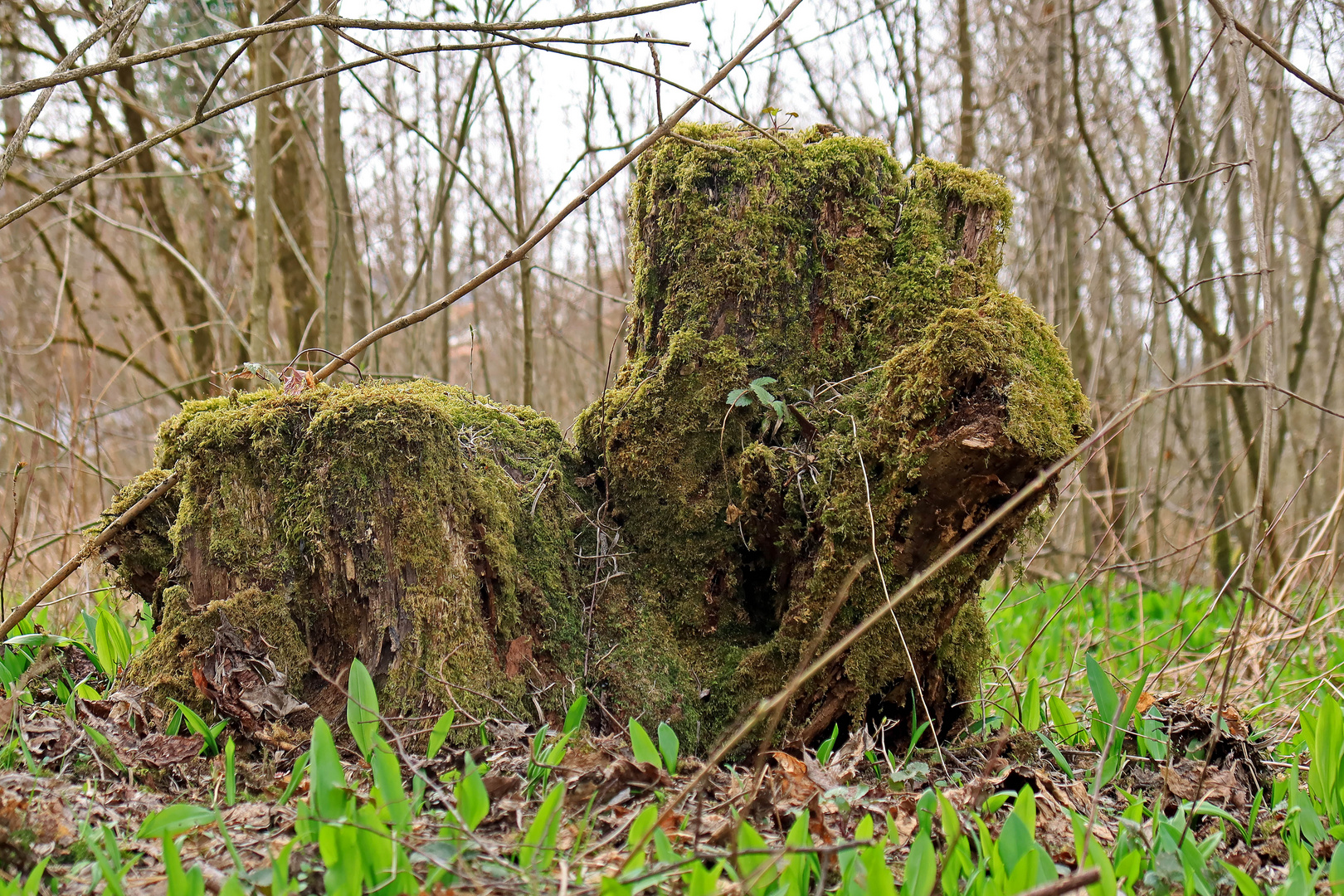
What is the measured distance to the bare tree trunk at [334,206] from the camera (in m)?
5.92

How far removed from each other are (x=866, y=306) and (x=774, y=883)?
69.5 inches

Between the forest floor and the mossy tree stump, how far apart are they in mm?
212

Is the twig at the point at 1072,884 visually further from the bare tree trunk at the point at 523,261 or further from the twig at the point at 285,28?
the bare tree trunk at the point at 523,261

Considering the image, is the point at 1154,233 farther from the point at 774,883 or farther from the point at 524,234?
the point at 774,883

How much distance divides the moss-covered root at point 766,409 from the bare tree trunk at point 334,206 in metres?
3.72

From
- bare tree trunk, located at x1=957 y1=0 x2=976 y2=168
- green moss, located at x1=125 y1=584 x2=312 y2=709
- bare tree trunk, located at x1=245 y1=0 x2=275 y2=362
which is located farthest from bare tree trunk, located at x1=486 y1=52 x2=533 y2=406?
bare tree trunk, located at x1=957 y1=0 x2=976 y2=168

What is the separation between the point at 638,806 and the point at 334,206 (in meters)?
5.32

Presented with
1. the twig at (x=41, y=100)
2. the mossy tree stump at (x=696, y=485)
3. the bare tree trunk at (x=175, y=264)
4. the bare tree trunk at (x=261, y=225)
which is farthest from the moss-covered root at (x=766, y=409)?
the bare tree trunk at (x=175, y=264)

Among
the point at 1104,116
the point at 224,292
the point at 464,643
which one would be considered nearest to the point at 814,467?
the point at 464,643

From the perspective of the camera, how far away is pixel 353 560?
2340mm

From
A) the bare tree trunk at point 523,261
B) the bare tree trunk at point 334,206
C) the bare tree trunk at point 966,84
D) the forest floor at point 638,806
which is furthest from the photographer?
the bare tree trunk at point 966,84

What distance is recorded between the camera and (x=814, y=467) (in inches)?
98.0

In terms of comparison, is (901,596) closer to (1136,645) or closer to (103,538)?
(103,538)

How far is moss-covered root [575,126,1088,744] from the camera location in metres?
2.52
